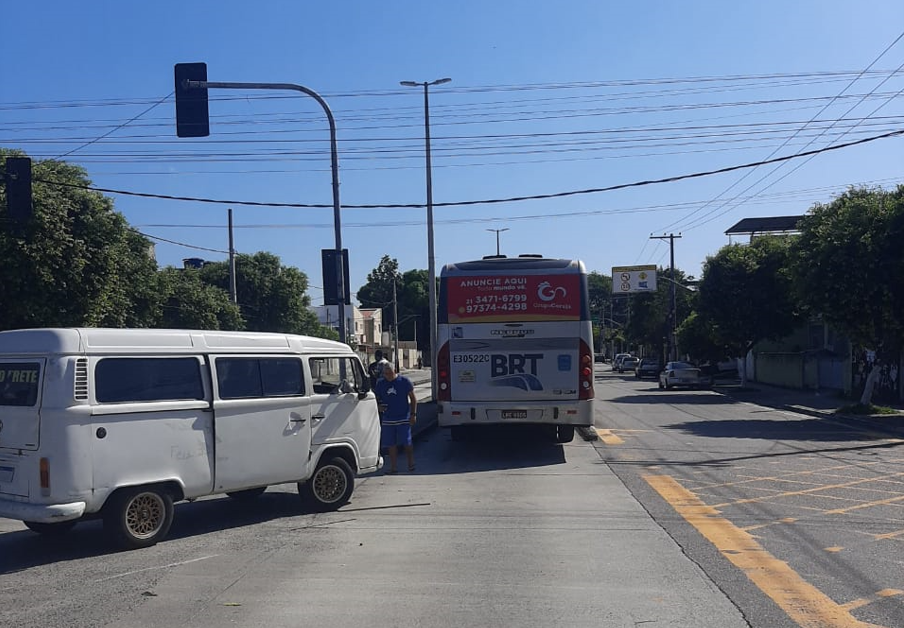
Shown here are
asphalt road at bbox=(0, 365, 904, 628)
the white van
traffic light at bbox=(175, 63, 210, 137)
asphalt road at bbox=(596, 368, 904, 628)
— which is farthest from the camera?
traffic light at bbox=(175, 63, 210, 137)

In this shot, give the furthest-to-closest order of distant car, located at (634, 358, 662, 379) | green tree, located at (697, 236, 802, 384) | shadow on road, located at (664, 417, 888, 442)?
distant car, located at (634, 358, 662, 379)
green tree, located at (697, 236, 802, 384)
shadow on road, located at (664, 417, 888, 442)

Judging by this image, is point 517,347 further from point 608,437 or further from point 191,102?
point 191,102

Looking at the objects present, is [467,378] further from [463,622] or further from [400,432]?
[463,622]

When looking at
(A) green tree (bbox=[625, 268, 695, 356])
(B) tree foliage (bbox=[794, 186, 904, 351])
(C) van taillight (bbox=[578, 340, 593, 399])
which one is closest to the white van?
(C) van taillight (bbox=[578, 340, 593, 399])

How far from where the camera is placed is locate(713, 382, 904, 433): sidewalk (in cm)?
2302

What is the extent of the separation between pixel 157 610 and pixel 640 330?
68.9m

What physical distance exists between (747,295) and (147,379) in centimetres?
3326

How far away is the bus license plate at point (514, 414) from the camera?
49.5 ft

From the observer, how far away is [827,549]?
8.21 m

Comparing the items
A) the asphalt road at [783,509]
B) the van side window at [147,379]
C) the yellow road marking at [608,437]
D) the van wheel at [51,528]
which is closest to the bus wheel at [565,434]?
the asphalt road at [783,509]

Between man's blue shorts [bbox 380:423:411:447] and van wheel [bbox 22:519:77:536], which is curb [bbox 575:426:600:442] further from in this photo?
van wheel [bbox 22:519:77:536]

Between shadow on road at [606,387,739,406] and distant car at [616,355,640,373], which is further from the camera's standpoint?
distant car at [616,355,640,373]

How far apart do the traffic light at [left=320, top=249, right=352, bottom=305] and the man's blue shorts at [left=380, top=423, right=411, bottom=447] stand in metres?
5.00

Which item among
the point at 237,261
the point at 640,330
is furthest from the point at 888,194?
the point at 640,330
